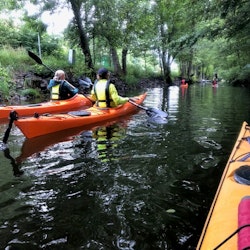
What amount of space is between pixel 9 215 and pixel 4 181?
978 mm

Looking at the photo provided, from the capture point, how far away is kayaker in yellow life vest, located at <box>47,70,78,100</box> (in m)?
8.27

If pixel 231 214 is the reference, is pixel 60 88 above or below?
above

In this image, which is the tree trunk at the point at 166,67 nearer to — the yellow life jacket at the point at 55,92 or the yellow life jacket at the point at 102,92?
the yellow life jacket at the point at 55,92

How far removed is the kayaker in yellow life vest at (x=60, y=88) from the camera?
27.1 feet

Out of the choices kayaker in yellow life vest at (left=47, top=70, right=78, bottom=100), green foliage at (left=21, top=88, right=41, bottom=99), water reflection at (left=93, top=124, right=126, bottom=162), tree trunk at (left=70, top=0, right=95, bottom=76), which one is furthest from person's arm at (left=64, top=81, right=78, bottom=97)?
tree trunk at (left=70, top=0, right=95, bottom=76)

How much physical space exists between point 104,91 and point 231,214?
554cm

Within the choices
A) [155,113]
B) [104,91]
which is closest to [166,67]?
[155,113]

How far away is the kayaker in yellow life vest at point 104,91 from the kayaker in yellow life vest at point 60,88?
4.15 feet

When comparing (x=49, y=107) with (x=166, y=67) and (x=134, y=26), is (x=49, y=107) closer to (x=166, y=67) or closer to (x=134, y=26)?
(x=134, y=26)

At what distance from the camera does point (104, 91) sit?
290 inches

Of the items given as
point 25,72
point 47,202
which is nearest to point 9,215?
point 47,202

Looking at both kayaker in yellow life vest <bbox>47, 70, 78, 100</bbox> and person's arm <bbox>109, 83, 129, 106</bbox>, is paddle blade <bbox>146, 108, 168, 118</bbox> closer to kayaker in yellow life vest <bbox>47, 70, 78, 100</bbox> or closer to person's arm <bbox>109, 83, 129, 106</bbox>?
person's arm <bbox>109, 83, 129, 106</bbox>

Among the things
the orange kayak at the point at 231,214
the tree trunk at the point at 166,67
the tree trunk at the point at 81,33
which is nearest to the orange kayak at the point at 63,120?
the orange kayak at the point at 231,214

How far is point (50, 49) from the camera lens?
16.7 metres
